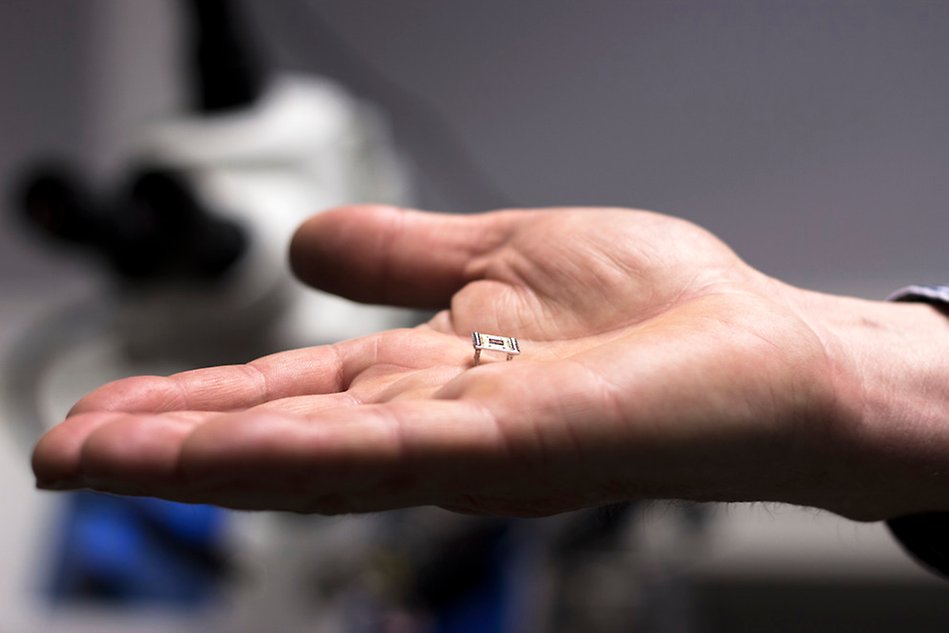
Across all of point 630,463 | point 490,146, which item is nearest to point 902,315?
point 630,463

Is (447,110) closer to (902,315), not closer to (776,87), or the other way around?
(776,87)

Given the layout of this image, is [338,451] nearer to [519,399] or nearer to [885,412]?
[519,399]

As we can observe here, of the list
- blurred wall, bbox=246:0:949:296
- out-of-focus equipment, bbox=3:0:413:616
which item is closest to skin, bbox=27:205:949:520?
out-of-focus equipment, bbox=3:0:413:616

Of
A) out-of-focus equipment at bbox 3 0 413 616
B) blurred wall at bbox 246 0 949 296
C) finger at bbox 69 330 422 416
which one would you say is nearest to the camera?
finger at bbox 69 330 422 416

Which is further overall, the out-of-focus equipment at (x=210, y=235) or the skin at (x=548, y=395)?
the out-of-focus equipment at (x=210, y=235)

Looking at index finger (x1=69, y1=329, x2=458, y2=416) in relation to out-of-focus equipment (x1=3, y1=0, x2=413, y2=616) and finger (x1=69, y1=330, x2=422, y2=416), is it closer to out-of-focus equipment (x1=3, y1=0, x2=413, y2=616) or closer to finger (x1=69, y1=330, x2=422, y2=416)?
finger (x1=69, y1=330, x2=422, y2=416)

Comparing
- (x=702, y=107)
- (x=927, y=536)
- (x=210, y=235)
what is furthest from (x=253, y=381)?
(x=702, y=107)

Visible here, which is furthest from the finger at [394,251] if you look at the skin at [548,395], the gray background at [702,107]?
the gray background at [702,107]

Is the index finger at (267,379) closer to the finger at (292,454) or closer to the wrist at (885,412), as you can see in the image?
the finger at (292,454)
